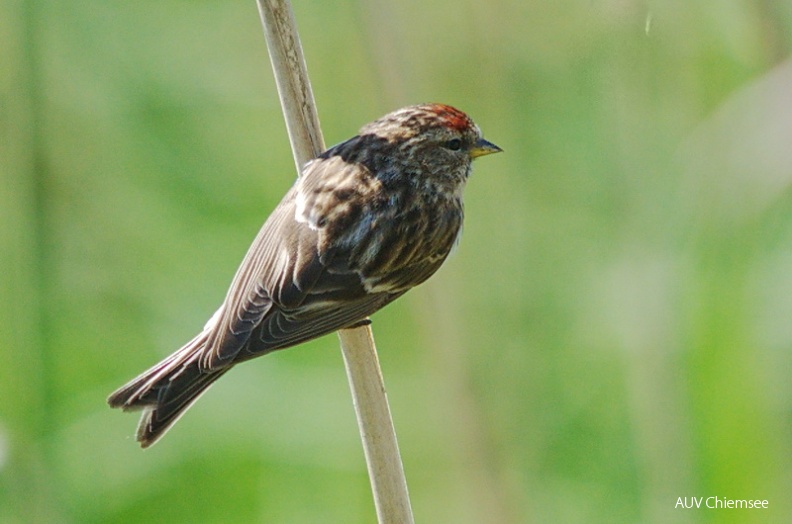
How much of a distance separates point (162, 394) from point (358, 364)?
487mm

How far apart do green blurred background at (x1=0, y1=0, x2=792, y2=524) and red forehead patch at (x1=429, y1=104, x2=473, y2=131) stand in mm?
80

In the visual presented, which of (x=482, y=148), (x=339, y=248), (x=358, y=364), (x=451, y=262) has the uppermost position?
(x=482, y=148)

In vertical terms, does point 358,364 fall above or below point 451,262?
below

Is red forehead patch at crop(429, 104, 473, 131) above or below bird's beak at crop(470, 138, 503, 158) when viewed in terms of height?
above

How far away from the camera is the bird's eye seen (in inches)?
120

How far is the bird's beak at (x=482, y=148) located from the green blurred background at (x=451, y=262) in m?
0.11

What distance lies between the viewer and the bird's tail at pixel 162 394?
7.98 feet

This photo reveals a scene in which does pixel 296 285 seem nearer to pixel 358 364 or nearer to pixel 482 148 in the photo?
pixel 358 364

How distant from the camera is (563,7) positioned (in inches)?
127

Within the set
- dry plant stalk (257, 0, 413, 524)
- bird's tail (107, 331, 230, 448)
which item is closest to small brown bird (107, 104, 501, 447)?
bird's tail (107, 331, 230, 448)

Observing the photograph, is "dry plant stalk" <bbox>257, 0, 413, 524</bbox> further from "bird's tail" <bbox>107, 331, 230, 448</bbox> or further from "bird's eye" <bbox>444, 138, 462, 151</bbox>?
"bird's eye" <bbox>444, 138, 462, 151</bbox>

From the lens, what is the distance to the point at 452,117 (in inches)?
118

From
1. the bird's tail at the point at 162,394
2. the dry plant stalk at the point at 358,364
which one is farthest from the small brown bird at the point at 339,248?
the dry plant stalk at the point at 358,364

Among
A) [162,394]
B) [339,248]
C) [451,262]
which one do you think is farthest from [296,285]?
[451,262]
